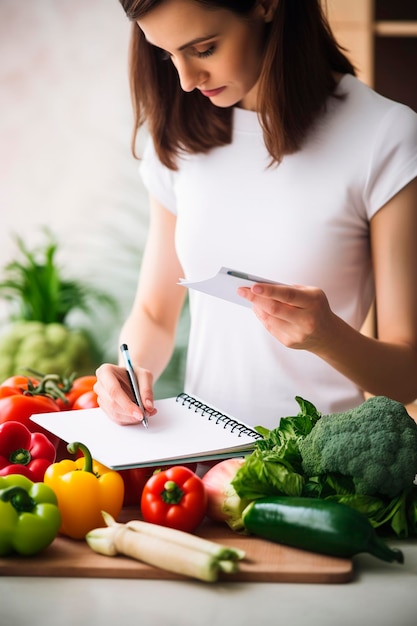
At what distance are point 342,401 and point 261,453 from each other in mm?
605

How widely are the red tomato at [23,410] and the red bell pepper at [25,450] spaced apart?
112 mm

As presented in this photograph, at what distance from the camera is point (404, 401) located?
5.65 feet

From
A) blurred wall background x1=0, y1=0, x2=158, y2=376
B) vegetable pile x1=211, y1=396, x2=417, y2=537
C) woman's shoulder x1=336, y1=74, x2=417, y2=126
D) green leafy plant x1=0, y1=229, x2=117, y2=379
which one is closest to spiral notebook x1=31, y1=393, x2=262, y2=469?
vegetable pile x1=211, y1=396, x2=417, y2=537

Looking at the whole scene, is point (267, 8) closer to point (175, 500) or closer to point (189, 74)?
point (189, 74)

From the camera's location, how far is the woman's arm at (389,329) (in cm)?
153

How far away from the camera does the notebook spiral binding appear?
4.69 ft

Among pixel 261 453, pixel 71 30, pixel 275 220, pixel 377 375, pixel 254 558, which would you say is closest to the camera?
pixel 254 558

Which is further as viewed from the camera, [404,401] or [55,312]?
[55,312]

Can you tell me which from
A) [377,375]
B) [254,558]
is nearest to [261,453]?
[254,558]

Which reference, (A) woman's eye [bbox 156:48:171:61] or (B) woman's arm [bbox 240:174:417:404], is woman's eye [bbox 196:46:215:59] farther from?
(B) woman's arm [bbox 240:174:417:404]

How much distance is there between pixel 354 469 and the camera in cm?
119

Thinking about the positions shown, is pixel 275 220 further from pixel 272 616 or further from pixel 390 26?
pixel 390 26

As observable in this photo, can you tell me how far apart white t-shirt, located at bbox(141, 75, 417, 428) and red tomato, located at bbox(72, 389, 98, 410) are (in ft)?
1.19

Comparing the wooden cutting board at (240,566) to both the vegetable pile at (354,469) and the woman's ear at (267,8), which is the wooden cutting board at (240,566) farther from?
the woman's ear at (267,8)
